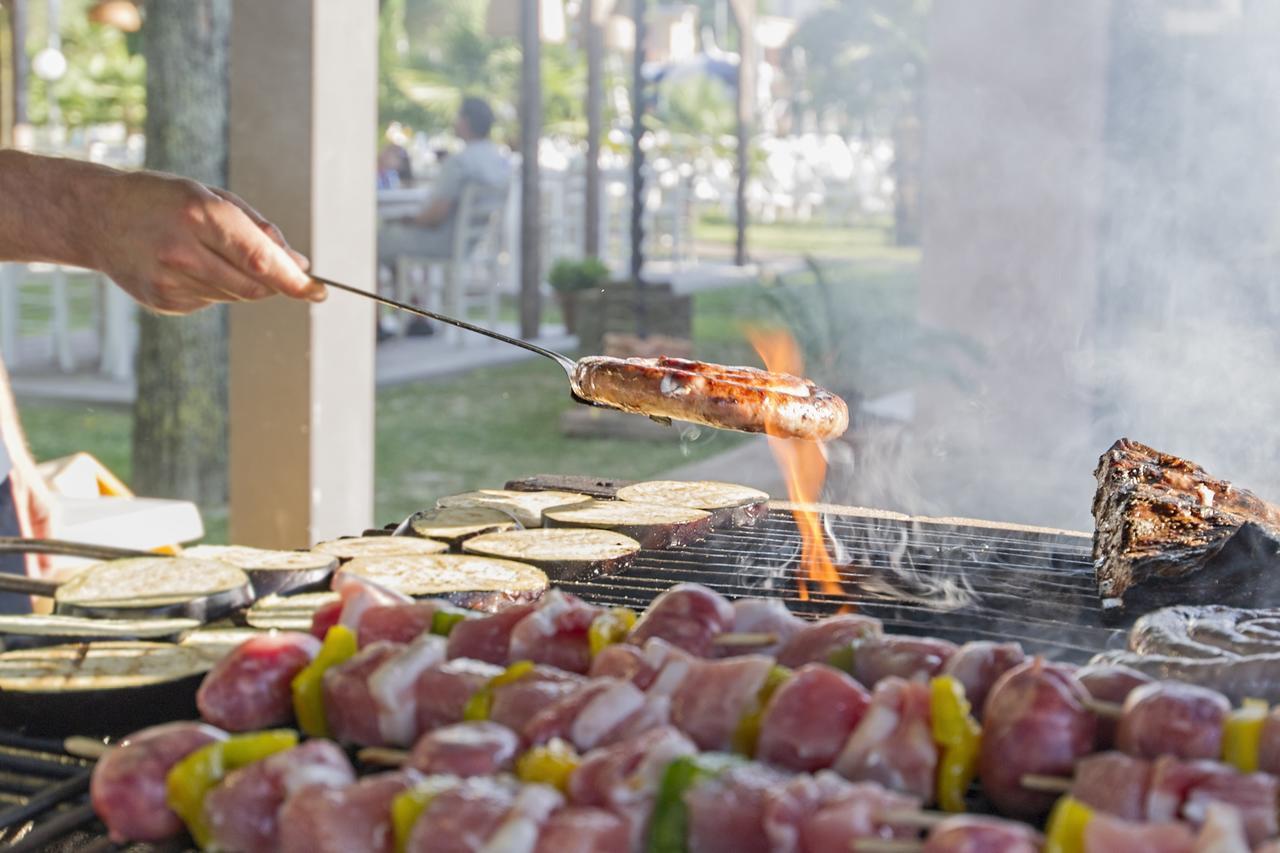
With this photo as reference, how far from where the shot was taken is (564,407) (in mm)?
12617

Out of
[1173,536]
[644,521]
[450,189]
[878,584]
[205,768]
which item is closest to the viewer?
[205,768]

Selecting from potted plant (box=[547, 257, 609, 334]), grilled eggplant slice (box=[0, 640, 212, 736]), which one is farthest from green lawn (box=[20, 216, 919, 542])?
grilled eggplant slice (box=[0, 640, 212, 736])

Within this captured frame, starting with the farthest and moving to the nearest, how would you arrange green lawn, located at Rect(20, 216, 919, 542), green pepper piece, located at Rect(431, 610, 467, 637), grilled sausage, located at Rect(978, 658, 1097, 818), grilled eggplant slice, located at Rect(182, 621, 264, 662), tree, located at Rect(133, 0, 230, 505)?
tree, located at Rect(133, 0, 230, 505)
green lawn, located at Rect(20, 216, 919, 542)
grilled eggplant slice, located at Rect(182, 621, 264, 662)
green pepper piece, located at Rect(431, 610, 467, 637)
grilled sausage, located at Rect(978, 658, 1097, 818)

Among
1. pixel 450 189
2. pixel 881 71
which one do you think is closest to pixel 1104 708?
pixel 450 189

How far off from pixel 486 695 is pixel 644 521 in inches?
53.2

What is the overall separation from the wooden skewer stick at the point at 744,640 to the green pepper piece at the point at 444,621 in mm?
441

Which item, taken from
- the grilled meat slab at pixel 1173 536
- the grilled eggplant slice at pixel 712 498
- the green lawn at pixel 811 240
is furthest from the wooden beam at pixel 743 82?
the grilled meat slab at pixel 1173 536

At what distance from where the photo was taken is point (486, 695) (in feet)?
6.38

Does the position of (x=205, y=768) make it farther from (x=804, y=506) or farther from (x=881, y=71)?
(x=881, y=71)

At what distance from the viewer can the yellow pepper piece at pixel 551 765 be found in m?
1.69

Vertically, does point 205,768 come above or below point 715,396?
below

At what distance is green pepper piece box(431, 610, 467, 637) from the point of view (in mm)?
2244

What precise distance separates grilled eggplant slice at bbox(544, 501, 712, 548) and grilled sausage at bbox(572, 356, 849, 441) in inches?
14.5

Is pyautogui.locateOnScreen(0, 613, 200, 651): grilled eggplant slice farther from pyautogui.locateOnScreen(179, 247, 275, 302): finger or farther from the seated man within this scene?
the seated man
